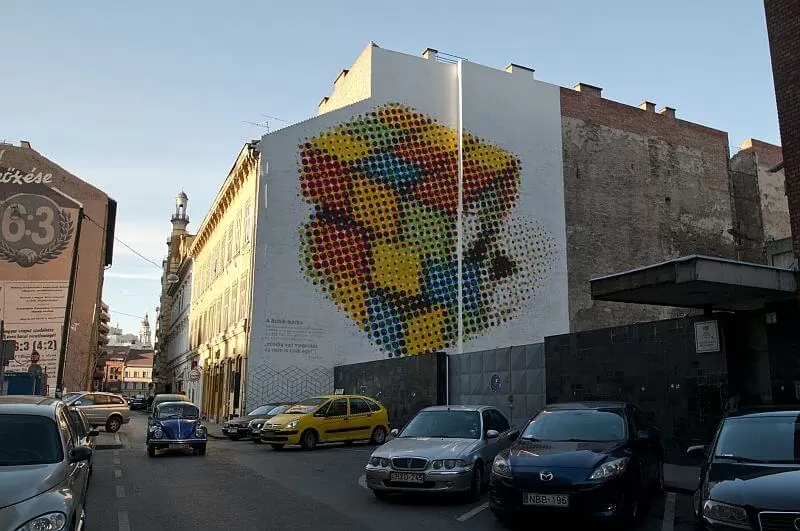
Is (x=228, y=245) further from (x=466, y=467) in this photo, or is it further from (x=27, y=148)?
(x=466, y=467)

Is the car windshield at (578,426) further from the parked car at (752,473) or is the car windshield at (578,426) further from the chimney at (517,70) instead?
the chimney at (517,70)

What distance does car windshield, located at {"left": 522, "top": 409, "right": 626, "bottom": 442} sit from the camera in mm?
9055

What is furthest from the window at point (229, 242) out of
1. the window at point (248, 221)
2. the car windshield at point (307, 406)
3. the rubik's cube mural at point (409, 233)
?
the car windshield at point (307, 406)

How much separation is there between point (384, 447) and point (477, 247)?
2386cm

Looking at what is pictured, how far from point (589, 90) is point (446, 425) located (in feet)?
109

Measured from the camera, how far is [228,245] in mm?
38562

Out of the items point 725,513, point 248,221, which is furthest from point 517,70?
point 725,513

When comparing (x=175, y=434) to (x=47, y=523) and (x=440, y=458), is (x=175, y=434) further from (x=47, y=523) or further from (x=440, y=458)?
(x=47, y=523)

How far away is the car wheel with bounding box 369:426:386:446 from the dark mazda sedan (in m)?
12.5

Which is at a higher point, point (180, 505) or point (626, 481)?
point (626, 481)

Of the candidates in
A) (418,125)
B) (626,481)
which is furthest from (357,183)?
(626,481)

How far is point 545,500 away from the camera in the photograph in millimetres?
7711

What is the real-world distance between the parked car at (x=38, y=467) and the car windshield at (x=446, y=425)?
5.52 meters

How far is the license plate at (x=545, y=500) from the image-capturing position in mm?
7633
